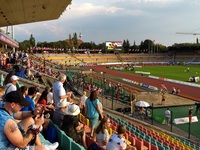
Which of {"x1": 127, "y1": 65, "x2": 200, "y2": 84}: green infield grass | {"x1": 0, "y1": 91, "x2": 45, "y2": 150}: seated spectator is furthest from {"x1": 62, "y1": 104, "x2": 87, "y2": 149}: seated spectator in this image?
{"x1": 127, "y1": 65, "x2": 200, "y2": 84}: green infield grass

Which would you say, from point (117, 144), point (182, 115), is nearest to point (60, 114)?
point (117, 144)

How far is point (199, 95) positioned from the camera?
30719 mm

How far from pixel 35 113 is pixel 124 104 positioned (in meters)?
15.8

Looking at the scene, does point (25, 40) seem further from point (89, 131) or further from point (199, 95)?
point (89, 131)

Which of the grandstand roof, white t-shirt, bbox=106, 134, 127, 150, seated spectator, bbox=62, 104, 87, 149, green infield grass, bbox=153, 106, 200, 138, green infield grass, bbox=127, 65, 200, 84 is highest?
the grandstand roof

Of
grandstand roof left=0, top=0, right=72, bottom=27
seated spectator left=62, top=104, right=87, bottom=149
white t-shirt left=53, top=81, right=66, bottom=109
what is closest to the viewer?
seated spectator left=62, top=104, right=87, bottom=149

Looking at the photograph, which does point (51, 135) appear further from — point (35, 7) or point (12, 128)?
point (35, 7)

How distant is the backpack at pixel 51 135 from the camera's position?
501 centimetres

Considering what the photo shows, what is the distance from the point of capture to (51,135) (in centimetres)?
503

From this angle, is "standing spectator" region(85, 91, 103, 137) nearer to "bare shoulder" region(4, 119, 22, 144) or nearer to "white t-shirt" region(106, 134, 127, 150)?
"white t-shirt" region(106, 134, 127, 150)

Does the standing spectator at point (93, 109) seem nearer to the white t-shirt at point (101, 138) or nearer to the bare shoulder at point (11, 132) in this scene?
the white t-shirt at point (101, 138)

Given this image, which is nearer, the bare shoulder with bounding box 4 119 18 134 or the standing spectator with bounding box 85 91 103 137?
the bare shoulder with bounding box 4 119 18 134

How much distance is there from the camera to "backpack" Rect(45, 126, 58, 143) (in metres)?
5.01

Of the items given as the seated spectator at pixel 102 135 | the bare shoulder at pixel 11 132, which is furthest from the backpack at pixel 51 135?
the bare shoulder at pixel 11 132
